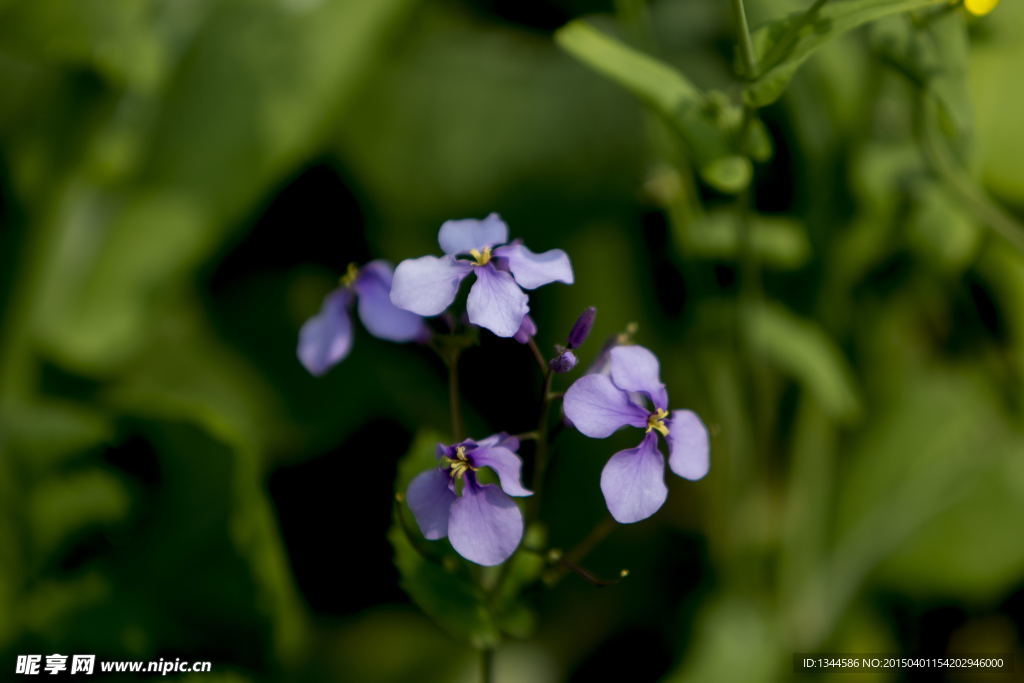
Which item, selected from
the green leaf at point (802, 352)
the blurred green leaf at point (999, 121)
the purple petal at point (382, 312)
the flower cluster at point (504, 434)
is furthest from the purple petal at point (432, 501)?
the blurred green leaf at point (999, 121)

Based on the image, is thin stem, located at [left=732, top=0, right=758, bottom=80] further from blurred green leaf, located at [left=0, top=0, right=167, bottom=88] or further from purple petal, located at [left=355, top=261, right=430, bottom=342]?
blurred green leaf, located at [left=0, top=0, right=167, bottom=88]

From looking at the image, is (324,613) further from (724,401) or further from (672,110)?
(672,110)

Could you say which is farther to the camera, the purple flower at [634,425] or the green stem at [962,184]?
the green stem at [962,184]

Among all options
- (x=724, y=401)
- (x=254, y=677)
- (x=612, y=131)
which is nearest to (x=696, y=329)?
(x=724, y=401)

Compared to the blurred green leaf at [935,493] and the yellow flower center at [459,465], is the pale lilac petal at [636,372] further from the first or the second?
the blurred green leaf at [935,493]

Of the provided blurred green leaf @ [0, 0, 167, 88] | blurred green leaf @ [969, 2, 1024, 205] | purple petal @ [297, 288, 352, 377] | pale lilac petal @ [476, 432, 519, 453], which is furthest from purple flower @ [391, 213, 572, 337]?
blurred green leaf @ [969, 2, 1024, 205]

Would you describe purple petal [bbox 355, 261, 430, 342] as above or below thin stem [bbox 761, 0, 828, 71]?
below
